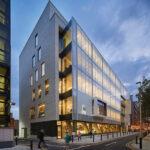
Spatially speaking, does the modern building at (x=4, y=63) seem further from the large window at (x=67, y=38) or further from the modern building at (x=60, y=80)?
the large window at (x=67, y=38)

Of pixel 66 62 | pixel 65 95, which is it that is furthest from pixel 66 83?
pixel 66 62

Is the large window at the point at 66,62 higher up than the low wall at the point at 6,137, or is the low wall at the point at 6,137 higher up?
the large window at the point at 66,62

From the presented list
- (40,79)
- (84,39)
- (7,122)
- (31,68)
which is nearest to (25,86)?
(31,68)

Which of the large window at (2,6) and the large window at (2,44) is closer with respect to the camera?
the large window at (2,44)

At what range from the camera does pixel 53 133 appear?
64.4m

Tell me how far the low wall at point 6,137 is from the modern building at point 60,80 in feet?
88.6

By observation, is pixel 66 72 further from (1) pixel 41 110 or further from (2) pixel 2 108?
(2) pixel 2 108

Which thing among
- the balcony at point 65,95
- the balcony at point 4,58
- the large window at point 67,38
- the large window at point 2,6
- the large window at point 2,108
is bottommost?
the large window at point 2,108

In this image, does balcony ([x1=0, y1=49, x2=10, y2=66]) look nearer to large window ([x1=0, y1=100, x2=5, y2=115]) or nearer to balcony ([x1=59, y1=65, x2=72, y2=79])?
large window ([x1=0, y1=100, x2=5, y2=115])

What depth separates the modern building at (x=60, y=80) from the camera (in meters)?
65.8

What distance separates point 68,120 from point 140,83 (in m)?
19.5

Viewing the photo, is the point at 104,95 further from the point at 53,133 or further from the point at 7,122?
the point at 7,122

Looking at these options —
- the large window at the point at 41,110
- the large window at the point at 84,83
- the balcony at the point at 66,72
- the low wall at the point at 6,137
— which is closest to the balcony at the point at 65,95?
the large window at the point at 84,83

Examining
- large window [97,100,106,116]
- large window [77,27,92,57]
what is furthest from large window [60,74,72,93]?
→ large window [97,100,106,116]
